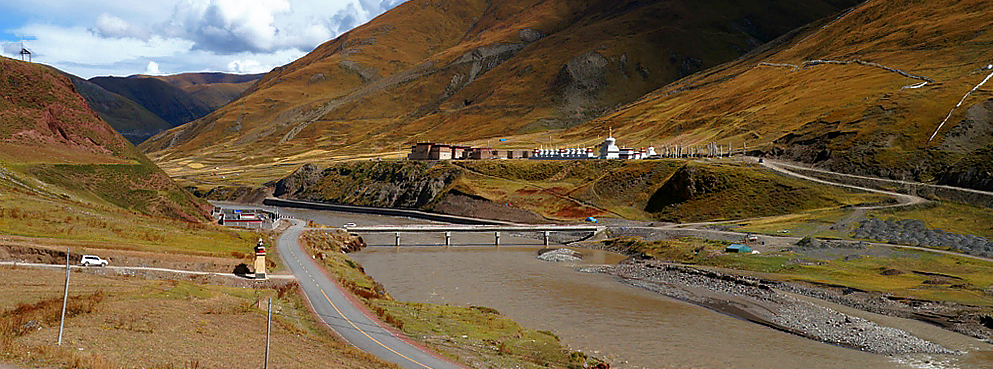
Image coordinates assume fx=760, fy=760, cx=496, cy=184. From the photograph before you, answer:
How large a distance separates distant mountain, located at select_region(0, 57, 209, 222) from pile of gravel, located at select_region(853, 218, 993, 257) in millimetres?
75347

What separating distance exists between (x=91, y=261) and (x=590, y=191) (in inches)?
4008

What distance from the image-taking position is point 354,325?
34.8 m

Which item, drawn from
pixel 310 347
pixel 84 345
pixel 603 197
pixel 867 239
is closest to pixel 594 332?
pixel 310 347

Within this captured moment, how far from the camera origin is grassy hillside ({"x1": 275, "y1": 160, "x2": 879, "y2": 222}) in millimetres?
113188

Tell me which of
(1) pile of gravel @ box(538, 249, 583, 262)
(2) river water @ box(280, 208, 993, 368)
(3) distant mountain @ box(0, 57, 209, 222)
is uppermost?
(3) distant mountain @ box(0, 57, 209, 222)

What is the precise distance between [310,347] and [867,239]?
70.3m

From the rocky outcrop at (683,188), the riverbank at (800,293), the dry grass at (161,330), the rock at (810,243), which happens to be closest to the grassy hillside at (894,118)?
the rocky outcrop at (683,188)

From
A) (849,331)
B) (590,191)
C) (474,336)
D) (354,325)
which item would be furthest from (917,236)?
(354,325)

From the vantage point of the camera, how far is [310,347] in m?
28.2

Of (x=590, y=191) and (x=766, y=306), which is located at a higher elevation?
(x=590, y=191)

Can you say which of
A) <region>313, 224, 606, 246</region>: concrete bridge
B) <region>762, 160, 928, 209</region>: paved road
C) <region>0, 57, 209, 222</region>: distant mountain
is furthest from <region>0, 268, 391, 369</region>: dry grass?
<region>762, 160, 928, 209</region>: paved road

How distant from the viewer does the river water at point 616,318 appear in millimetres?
41656

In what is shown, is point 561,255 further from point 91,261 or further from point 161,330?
point 161,330

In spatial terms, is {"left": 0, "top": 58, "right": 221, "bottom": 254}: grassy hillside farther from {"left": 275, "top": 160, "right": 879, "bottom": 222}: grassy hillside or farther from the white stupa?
the white stupa
